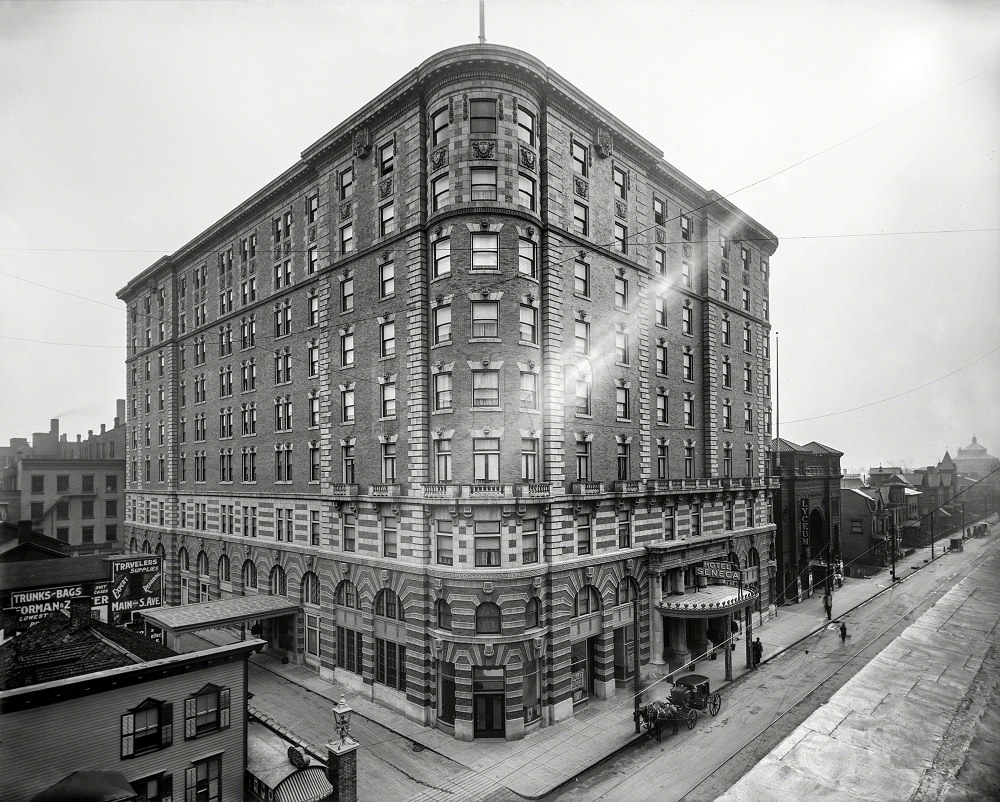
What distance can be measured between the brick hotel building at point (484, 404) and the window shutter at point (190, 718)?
10.3 m

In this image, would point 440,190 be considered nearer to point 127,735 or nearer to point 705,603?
point 127,735

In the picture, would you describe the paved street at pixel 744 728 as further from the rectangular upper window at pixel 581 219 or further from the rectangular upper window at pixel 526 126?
the rectangular upper window at pixel 526 126

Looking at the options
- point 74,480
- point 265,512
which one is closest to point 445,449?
point 265,512

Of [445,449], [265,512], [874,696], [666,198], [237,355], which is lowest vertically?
[874,696]

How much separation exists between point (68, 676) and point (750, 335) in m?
46.3

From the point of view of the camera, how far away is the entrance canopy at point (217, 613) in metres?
30.0

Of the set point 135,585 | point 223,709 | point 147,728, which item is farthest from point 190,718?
point 135,585

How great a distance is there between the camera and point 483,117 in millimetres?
27484

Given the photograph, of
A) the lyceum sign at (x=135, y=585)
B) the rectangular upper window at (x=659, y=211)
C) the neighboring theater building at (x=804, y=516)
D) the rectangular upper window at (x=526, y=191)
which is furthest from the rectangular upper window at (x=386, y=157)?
the neighboring theater building at (x=804, y=516)

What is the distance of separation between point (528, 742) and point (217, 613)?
18.7 meters

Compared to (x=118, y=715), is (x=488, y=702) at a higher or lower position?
lower

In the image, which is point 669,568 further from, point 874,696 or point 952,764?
point 952,764

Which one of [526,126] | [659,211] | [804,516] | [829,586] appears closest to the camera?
[526,126]

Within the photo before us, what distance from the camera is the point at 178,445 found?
5156 cm
